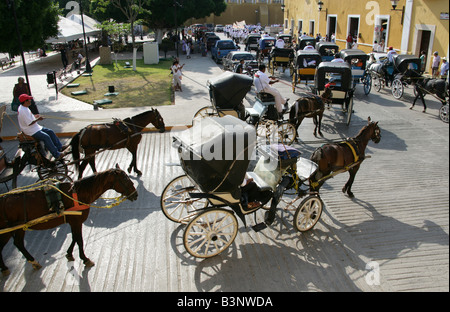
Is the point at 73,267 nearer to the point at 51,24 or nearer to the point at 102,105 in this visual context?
the point at 102,105

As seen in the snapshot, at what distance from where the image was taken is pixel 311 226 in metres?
6.49

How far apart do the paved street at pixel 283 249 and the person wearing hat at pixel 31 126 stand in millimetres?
1338

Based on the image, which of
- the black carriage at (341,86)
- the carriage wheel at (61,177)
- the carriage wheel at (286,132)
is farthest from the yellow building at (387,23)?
the carriage wheel at (61,177)

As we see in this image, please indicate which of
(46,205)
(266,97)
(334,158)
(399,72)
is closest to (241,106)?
(266,97)

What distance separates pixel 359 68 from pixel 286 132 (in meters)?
8.16

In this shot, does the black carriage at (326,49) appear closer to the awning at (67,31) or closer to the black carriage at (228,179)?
the black carriage at (228,179)

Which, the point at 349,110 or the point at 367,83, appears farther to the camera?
the point at 367,83

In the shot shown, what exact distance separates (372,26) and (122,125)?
2345cm

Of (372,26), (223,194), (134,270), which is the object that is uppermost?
(372,26)

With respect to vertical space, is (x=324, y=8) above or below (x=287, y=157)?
above

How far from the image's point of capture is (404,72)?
15.3 metres

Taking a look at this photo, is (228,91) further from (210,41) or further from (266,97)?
(210,41)

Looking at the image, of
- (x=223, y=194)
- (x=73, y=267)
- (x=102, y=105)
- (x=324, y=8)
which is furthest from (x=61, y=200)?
(x=324, y=8)

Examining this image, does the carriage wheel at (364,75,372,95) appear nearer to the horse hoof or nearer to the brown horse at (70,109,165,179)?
the brown horse at (70,109,165,179)
